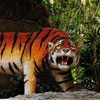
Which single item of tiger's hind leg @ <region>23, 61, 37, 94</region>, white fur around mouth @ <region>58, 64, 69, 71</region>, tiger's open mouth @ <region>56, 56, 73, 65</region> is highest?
tiger's open mouth @ <region>56, 56, 73, 65</region>

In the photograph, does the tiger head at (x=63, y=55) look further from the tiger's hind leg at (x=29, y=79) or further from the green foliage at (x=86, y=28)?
the green foliage at (x=86, y=28)

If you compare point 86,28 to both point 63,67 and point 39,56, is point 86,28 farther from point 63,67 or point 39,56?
point 63,67

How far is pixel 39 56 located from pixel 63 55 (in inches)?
17.2

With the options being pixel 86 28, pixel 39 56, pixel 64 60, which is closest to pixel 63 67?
pixel 64 60

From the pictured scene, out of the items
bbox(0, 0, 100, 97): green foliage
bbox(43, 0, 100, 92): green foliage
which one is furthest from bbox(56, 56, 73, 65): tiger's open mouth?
bbox(43, 0, 100, 92): green foliage

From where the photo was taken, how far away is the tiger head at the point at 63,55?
11.3 ft

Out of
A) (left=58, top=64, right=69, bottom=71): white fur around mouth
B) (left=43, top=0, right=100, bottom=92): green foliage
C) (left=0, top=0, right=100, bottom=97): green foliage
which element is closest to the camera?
(left=58, top=64, right=69, bottom=71): white fur around mouth

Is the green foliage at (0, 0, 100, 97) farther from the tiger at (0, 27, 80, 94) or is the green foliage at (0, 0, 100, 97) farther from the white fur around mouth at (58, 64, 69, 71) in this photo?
the white fur around mouth at (58, 64, 69, 71)

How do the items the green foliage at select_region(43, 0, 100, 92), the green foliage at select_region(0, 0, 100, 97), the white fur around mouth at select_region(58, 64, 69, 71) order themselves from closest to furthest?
the white fur around mouth at select_region(58, 64, 69, 71)
the green foliage at select_region(0, 0, 100, 97)
the green foliage at select_region(43, 0, 100, 92)

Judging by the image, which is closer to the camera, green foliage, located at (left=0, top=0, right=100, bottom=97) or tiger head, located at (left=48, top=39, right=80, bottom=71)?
tiger head, located at (left=48, top=39, right=80, bottom=71)

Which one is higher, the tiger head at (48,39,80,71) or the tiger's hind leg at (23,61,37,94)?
the tiger head at (48,39,80,71)

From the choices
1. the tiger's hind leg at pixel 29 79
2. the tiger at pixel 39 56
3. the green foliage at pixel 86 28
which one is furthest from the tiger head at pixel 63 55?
the green foliage at pixel 86 28

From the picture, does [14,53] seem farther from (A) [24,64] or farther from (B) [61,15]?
(B) [61,15]

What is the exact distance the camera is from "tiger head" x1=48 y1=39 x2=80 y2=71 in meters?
3.45
